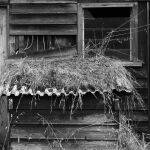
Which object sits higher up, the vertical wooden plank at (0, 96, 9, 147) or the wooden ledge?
the wooden ledge

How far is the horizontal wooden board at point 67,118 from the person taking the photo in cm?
708

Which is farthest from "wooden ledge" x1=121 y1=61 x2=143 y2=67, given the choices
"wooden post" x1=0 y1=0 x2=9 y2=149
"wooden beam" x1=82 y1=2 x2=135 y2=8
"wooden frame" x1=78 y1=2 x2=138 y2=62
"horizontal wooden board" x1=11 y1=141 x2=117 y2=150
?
"wooden post" x1=0 y1=0 x2=9 y2=149

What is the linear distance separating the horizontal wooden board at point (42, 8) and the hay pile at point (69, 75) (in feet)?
3.72

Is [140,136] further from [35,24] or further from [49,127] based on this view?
[35,24]

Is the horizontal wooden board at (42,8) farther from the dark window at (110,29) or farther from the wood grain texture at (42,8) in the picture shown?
the dark window at (110,29)

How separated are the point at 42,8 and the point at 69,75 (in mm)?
1885

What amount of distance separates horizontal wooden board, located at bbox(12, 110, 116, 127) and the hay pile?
1.57 ft

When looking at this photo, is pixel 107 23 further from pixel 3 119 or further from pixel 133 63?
pixel 3 119

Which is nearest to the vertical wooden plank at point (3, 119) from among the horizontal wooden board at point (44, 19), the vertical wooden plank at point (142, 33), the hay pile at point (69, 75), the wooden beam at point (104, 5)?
the hay pile at point (69, 75)

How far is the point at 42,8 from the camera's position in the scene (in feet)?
27.2

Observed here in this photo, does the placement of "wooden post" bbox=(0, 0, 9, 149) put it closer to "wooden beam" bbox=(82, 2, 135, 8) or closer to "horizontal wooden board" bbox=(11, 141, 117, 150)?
"horizontal wooden board" bbox=(11, 141, 117, 150)

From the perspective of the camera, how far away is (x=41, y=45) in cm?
845

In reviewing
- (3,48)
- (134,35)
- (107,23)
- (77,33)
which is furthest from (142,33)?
(3,48)

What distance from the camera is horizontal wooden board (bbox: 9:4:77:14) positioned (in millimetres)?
8273
